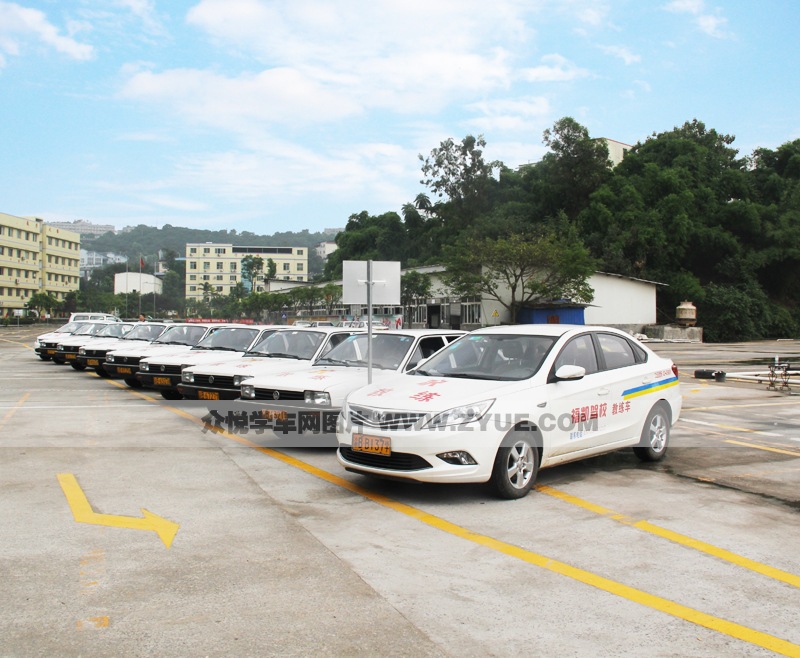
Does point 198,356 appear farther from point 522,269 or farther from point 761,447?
point 522,269

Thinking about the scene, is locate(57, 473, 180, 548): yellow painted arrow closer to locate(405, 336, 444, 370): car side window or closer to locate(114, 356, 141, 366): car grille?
locate(405, 336, 444, 370): car side window

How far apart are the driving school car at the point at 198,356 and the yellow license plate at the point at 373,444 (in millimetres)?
7042

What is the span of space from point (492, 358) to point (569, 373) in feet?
3.07

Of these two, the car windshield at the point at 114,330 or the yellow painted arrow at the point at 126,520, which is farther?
the car windshield at the point at 114,330

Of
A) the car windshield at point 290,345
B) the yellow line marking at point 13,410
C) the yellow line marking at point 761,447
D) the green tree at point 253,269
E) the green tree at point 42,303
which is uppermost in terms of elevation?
the green tree at point 253,269

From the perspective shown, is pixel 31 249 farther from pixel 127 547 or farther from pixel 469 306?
pixel 127 547

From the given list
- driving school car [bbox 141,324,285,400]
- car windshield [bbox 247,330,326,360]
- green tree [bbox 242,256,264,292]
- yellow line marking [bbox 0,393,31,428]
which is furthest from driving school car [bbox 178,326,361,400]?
green tree [bbox 242,256,264,292]

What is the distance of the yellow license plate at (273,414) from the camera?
939 centimetres

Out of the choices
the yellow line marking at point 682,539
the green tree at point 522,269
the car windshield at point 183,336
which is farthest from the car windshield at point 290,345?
the green tree at point 522,269

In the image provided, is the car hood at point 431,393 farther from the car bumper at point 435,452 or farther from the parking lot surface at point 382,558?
the parking lot surface at point 382,558

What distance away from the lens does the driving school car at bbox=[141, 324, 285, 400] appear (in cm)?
1411

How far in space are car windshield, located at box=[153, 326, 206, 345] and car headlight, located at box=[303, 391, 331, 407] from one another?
9.08 metres

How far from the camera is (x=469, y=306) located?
58.7 metres

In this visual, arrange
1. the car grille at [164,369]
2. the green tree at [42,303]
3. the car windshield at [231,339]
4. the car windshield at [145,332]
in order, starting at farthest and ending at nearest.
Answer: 1. the green tree at [42,303]
2. the car windshield at [145,332]
3. the car windshield at [231,339]
4. the car grille at [164,369]
